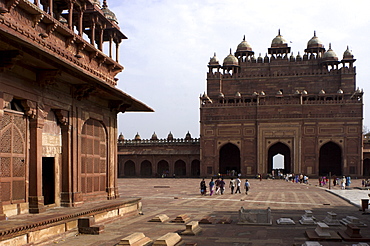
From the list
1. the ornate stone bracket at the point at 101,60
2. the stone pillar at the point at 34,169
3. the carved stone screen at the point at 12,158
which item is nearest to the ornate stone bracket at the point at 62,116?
the stone pillar at the point at 34,169

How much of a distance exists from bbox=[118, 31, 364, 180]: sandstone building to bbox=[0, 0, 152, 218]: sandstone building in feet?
116

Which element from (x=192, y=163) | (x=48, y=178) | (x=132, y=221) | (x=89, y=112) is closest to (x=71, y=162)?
(x=48, y=178)

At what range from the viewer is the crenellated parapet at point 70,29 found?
35.0 ft

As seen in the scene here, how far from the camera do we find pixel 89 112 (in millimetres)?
12211

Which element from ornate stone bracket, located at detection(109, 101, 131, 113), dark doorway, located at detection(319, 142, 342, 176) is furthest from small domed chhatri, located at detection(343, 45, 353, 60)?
ornate stone bracket, located at detection(109, 101, 131, 113)

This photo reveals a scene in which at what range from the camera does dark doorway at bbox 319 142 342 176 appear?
5209 centimetres

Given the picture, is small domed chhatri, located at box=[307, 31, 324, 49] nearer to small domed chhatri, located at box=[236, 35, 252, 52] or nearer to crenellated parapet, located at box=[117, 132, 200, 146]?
small domed chhatri, located at box=[236, 35, 252, 52]

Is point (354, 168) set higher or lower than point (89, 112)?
lower

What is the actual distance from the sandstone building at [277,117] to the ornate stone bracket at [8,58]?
4250 cm

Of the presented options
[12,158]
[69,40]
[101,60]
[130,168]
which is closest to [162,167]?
[130,168]

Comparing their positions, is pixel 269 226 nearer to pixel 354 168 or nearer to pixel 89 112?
pixel 89 112

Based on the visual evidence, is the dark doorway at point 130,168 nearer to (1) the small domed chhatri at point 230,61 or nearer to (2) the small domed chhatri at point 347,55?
(1) the small domed chhatri at point 230,61

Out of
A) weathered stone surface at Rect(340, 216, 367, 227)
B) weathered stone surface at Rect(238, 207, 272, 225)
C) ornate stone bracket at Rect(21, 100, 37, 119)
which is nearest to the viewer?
ornate stone bracket at Rect(21, 100, 37, 119)

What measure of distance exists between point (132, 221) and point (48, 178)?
8.82ft
